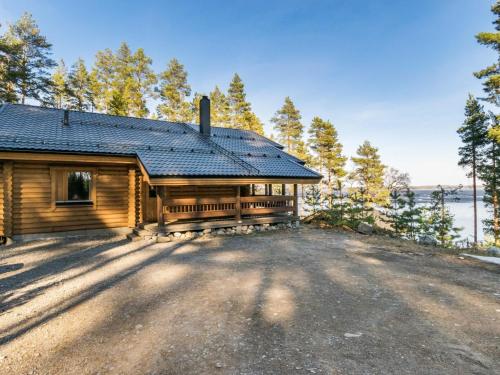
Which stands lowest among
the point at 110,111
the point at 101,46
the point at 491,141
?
the point at 491,141

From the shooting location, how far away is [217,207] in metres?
11.4

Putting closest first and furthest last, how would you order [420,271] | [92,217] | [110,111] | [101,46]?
[420,271], [92,217], [110,111], [101,46]

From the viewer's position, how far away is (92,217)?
33.5ft

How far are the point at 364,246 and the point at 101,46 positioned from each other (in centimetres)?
3504

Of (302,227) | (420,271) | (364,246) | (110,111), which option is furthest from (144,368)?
(110,111)

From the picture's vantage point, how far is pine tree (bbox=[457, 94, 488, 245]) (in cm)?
2078

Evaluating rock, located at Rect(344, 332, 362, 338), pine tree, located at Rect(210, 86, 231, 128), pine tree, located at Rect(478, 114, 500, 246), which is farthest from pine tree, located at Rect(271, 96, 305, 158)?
rock, located at Rect(344, 332, 362, 338)

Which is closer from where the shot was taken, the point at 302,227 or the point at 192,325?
the point at 192,325

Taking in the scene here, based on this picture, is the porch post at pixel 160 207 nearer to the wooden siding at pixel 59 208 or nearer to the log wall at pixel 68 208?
the log wall at pixel 68 208

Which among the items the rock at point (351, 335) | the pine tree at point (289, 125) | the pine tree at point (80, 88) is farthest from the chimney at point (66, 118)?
the pine tree at point (289, 125)

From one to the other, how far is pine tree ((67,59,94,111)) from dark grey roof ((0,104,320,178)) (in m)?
21.2

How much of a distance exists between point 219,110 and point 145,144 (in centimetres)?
2590

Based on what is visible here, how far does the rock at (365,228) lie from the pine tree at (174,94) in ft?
83.1

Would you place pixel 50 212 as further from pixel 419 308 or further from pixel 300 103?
pixel 300 103
